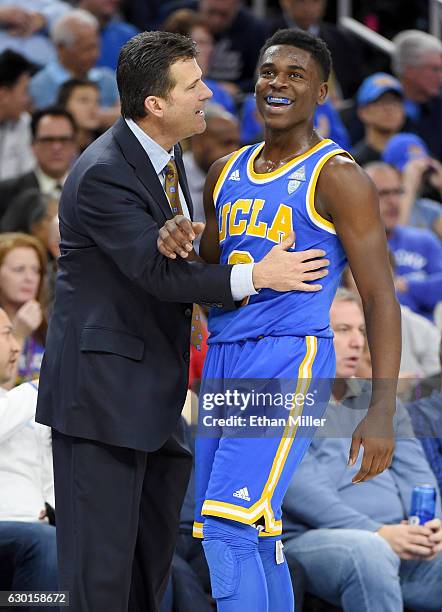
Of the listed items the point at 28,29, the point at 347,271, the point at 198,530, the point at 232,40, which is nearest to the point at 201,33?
the point at 232,40

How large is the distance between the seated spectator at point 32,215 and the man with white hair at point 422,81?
11.2ft

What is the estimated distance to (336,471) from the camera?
179 inches

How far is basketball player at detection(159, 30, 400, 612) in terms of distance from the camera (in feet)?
10.5

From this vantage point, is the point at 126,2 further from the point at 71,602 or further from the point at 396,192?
the point at 71,602

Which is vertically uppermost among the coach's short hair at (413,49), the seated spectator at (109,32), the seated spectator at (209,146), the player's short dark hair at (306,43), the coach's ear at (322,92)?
the seated spectator at (109,32)

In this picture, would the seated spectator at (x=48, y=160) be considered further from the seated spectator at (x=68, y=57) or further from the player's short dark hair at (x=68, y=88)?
the seated spectator at (x=68, y=57)

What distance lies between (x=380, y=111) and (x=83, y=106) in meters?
2.18

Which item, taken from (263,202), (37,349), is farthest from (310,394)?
(37,349)

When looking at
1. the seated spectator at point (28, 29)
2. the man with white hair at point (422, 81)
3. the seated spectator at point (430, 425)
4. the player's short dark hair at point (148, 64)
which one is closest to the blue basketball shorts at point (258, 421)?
the player's short dark hair at point (148, 64)

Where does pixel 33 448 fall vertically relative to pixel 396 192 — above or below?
below

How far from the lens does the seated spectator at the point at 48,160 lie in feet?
22.1

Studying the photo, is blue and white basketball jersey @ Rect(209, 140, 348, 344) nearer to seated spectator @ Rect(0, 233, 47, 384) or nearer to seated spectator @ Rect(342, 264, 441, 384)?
seated spectator @ Rect(0, 233, 47, 384)

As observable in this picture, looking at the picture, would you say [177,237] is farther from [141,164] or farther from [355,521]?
[355,521]

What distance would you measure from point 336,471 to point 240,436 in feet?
4.52
